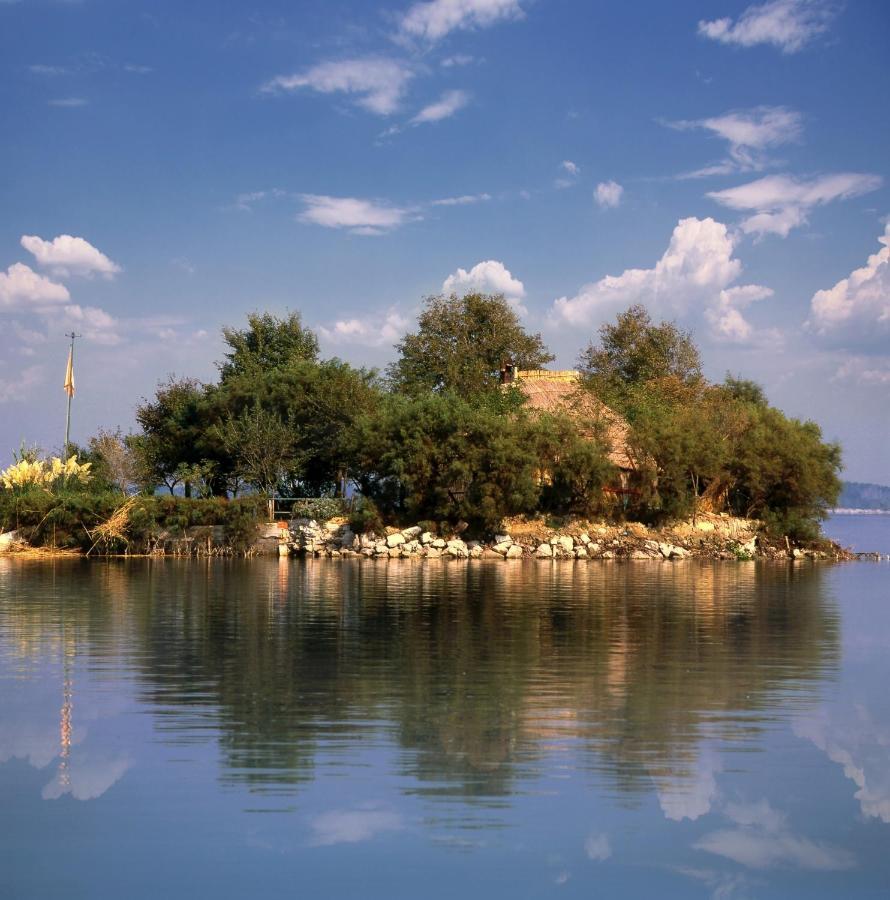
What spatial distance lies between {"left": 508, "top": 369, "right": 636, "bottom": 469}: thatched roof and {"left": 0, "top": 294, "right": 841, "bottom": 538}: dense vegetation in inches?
17.6

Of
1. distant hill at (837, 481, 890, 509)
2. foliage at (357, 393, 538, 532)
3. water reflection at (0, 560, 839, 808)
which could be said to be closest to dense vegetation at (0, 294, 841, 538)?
foliage at (357, 393, 538, 532)

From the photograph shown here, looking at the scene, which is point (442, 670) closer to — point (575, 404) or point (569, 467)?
point (569, 467)

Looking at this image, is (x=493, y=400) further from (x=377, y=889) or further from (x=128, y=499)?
(x=377, y=889)

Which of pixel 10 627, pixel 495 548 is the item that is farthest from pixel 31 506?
pixel 10 627

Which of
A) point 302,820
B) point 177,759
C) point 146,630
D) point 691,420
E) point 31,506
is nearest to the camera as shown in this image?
point 302,820

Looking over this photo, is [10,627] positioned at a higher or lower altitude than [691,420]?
lower

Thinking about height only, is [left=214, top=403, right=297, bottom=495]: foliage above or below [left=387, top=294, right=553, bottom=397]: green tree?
below

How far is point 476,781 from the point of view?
274 inches

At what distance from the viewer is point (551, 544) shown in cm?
3322

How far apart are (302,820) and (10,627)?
9.88 metres

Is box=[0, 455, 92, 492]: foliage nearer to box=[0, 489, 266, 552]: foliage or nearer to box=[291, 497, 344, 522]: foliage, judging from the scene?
box=[0, 489, 266, 552]: foliage

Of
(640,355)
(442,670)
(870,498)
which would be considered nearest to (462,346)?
(640,355)

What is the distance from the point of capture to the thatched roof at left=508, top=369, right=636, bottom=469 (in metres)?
35.8

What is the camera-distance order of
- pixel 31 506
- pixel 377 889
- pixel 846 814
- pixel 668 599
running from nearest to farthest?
pixel 377 889
pixel 846 814
pixel 668 599
pixel 31 506
